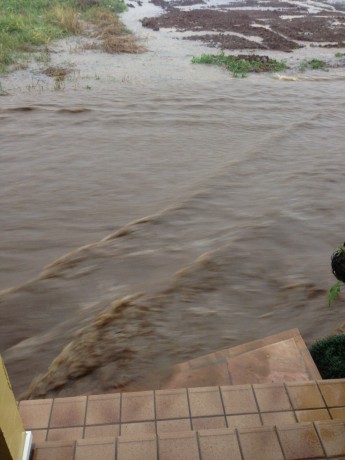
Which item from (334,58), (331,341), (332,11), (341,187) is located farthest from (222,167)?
(332,11)

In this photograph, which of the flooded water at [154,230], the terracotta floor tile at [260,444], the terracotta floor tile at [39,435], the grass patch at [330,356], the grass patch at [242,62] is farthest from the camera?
the grass patch at [242,62]

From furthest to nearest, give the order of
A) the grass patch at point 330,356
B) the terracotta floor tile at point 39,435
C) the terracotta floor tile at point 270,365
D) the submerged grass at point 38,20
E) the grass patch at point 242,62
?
the submerged grass at point 38,20, the grass patch at point 242,62, the grass patch at point 330,356, the terracotta floor tile at point 270,365, the terracotta floor tile at point 39,435

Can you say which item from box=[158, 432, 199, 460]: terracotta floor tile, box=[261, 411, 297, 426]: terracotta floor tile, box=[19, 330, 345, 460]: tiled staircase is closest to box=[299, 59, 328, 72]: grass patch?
box=[19, 330, 345, 460]: tiled staircase

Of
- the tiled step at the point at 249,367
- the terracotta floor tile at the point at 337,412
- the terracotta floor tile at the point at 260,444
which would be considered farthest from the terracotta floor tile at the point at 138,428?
the terracotta floor tile at the point at 337,412

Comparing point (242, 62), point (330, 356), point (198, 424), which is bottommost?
point (330, 356)

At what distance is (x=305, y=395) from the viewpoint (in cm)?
305

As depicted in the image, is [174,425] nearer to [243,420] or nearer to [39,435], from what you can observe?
[243,420]

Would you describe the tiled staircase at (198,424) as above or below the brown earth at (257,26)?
below

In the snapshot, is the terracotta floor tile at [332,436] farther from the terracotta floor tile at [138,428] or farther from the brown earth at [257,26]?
the brown earth at [257,26]

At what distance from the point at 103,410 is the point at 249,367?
1201 mm

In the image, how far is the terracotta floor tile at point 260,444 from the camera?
239cm

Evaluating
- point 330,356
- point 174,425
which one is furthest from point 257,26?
point 174,425

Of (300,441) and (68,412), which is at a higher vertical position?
(300,441)

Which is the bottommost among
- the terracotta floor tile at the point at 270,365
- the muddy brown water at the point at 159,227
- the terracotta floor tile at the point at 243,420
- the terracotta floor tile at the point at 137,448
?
the muddy brown water at the point at 159,227
